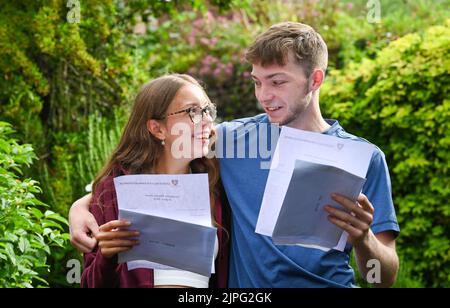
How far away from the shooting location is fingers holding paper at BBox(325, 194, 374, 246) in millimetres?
2707

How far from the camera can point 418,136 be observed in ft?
19.1

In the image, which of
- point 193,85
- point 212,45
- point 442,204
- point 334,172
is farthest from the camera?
point 212,45

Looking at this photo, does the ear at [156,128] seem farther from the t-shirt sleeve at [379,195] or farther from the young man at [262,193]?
the t-shirt sleeve at [379,195]

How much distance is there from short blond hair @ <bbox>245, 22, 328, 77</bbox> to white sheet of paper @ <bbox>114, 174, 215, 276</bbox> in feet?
2.27

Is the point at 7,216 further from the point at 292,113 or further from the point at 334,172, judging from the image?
the point at 334,172

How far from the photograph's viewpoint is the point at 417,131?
5.83m

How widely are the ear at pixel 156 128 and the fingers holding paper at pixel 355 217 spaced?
87 cm

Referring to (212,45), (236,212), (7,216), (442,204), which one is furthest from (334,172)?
(212,45)

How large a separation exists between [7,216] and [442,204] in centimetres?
331

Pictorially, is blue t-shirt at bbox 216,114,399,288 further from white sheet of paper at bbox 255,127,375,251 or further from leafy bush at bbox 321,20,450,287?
leafy bush at bbox 321,20,450,287

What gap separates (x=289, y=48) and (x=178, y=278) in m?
1.04

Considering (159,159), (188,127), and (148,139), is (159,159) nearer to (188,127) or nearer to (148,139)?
(148,139)

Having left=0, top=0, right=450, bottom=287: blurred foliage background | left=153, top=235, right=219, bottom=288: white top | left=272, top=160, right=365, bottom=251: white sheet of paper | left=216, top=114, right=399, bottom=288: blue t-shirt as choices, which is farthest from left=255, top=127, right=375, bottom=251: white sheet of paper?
left=0, top=0, right=450, bottom=287: blurred foliage background

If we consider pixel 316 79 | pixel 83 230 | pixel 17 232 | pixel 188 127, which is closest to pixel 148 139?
pixel 188 127
